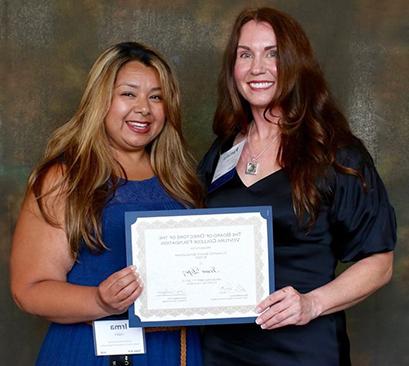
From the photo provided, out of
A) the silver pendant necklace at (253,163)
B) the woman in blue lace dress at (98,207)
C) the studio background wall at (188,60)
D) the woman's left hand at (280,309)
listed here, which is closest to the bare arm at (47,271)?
the woman in blue lace dress at (98,207)

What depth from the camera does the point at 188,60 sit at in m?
3.79

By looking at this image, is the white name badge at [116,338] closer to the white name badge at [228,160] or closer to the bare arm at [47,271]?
the bare arm at [47,271]

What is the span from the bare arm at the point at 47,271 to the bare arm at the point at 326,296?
0.46 metres

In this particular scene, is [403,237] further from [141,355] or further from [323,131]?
[141,355]

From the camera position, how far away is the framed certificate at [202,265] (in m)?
2.29

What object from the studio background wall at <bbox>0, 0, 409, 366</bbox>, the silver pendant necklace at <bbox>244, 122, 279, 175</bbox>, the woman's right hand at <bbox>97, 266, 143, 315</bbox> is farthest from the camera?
the studio background wall at <bbox>0, 0, 409, 366</bbox>

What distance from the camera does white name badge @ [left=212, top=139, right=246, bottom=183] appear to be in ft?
8.84

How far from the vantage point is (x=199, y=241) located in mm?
2305

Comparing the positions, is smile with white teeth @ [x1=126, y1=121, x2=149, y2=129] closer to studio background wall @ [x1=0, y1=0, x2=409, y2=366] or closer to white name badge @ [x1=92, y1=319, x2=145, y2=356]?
white name badge @ [x1=92, y1=319, x2=145, y2=356]

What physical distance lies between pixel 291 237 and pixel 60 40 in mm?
1732

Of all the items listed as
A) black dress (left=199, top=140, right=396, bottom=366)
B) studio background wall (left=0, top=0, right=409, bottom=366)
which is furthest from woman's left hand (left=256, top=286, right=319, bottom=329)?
studio background wall (left=0, top=0, right=409, bottom=366)

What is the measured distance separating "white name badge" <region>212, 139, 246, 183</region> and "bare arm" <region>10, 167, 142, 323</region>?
53 centimetres

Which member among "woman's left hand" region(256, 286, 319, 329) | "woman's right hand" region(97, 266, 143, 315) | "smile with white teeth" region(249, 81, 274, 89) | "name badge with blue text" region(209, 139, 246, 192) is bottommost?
"woman's left hand" region(256, 286, 319, 329)

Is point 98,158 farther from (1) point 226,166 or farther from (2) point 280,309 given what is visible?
(2) point 280,309
